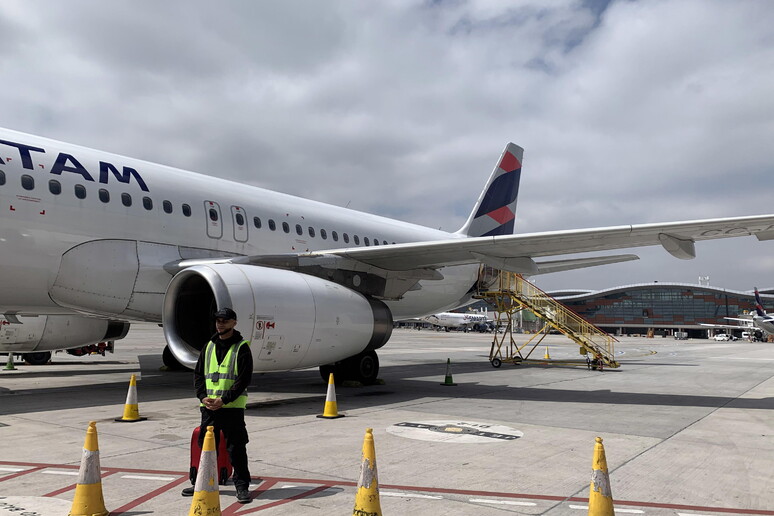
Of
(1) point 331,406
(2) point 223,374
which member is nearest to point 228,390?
(2) point 223,374

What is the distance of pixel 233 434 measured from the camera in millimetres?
4785

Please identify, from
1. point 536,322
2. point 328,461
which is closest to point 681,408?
point 328,461

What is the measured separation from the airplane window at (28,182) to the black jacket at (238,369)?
19.4ft

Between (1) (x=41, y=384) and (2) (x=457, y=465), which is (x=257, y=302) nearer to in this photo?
(2) (x=457, y=465)

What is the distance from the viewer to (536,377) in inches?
607

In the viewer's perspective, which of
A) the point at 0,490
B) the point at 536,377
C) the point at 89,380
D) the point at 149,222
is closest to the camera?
the point at 0,490

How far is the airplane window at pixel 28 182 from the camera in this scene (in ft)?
29.6

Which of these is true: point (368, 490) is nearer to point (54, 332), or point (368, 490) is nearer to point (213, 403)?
point (213, 403)

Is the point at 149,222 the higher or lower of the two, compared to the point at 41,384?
higher

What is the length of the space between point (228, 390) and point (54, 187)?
6.52m

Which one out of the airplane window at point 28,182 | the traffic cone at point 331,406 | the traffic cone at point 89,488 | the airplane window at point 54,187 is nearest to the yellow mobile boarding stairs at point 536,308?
the traffic cone at point 331,406

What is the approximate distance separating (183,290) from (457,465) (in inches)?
231

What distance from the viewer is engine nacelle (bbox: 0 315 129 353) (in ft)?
47.0

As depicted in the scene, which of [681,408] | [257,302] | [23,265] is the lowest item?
[681,408]
